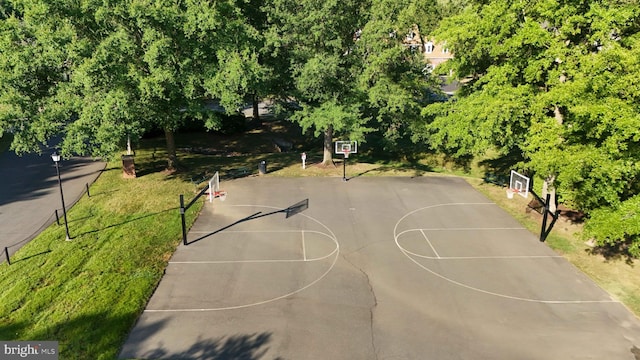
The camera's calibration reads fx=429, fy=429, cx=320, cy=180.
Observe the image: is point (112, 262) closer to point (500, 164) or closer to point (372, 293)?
point (372, 293)

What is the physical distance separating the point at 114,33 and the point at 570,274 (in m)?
26.4

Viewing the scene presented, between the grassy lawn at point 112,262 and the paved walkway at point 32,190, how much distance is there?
3.00 ft

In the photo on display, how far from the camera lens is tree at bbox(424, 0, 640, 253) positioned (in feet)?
55.6

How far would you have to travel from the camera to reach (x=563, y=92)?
741 inches

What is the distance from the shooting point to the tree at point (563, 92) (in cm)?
1695

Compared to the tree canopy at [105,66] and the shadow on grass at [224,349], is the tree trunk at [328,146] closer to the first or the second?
the tree canopy at [105,66]

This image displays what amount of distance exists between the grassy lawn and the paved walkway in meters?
0.91

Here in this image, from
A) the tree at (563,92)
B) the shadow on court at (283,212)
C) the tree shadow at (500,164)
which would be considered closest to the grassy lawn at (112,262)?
the shadow on court at (283,212)

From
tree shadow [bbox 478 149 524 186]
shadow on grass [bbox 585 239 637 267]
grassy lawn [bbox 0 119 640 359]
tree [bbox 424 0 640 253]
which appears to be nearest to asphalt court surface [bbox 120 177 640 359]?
grassy lawn [bbox 0 119 640 359]

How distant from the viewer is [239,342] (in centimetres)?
1462

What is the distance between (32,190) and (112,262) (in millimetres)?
12104

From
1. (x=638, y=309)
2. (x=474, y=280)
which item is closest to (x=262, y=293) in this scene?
(x=474, y=280)

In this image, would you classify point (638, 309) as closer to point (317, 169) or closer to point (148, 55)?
point (317, 169)

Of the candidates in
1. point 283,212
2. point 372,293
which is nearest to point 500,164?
point 283,212
